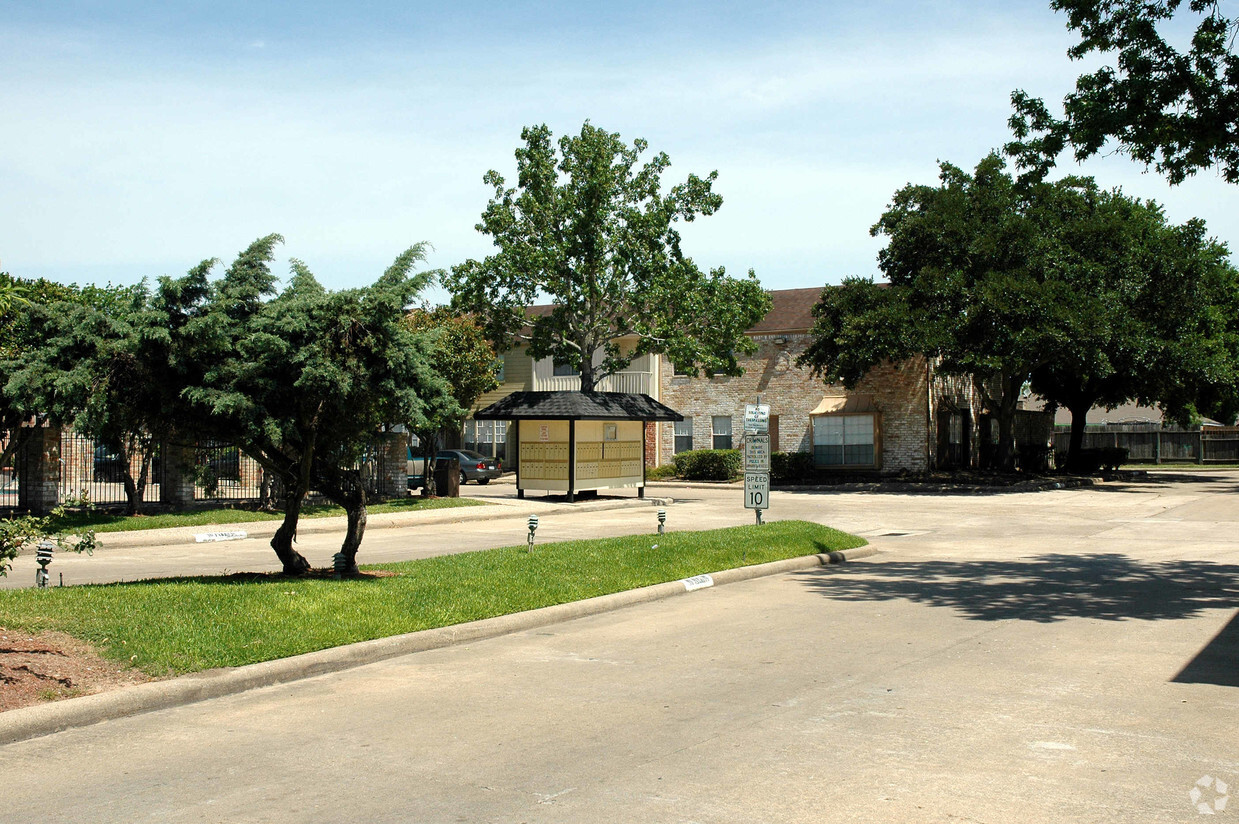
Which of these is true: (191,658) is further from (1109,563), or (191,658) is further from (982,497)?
(982,497)

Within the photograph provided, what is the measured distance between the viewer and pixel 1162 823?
495 cm

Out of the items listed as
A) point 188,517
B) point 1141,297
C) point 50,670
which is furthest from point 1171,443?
point 50,670

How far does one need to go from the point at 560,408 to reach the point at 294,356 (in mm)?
20146

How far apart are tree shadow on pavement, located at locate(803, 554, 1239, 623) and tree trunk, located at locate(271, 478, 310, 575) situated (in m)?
6.07

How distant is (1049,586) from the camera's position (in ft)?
43.8

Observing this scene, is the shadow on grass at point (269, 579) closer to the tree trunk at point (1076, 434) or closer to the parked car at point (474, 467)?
the parked car at point (474, 467)

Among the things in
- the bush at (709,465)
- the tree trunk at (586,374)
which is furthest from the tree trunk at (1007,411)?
the tree trunk at (586,374)

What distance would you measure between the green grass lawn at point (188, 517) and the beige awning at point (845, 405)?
19.6m

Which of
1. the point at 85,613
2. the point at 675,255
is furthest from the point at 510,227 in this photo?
the point at 85,613

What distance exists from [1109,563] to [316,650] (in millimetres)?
12007

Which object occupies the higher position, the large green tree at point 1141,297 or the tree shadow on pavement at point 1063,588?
the large green tree at point 1141,297

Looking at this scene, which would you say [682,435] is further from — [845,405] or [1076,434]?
[1076,434]

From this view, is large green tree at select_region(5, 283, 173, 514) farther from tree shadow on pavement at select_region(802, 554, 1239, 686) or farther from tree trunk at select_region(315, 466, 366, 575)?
tree shadow on pavement at select_region(802, 554, 1239, 686)

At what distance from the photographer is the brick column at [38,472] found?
76.6ft
